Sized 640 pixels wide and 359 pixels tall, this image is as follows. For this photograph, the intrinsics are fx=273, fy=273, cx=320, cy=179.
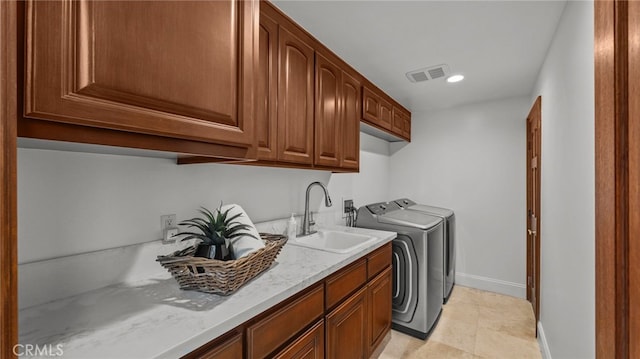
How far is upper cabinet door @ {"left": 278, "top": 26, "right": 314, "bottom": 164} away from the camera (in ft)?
5.07

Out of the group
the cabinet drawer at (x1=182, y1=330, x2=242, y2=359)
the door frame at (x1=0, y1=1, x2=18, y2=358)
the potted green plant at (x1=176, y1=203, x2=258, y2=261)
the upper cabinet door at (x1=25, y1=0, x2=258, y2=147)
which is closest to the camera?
the door frame at (x1=0, y1=1, x2=18, y2=358)

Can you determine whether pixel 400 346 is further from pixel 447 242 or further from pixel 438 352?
pixel 447 242

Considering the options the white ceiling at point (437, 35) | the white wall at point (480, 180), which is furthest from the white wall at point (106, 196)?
the white wall at point (480, 180)

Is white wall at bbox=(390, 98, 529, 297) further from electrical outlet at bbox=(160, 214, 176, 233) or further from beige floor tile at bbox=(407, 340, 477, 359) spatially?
electrical outlet at bbox=(160, 214, 176, 233)

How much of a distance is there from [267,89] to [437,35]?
118 centimetres

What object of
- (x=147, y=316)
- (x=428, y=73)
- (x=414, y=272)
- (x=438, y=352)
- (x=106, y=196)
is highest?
(x=428, y=73)

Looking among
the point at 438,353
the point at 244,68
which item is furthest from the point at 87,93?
the point at 438,353

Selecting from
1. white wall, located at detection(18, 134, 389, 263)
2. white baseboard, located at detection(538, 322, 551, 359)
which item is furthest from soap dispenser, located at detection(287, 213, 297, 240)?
white baseboard, located at detection(538, 322, 551, 359)

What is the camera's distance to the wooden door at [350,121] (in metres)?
2.12

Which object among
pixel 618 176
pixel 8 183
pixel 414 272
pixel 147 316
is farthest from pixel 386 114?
pixel 8 183

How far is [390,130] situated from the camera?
2957 millimetres

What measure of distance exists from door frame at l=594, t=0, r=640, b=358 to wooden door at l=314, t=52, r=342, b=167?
1348 mm

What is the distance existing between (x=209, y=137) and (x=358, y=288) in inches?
48.9

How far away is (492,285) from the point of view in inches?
125
